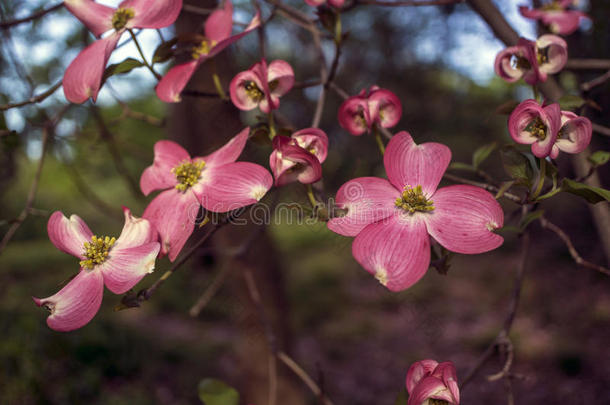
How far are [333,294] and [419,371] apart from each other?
2949mm

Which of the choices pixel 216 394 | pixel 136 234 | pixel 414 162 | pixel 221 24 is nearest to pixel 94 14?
pixel 221 24

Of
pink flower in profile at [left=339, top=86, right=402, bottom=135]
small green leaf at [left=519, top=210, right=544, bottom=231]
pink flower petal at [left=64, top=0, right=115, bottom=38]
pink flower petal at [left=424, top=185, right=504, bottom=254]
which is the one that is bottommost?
small green leaf at [left=519, top=210, right=544, bottom=231]

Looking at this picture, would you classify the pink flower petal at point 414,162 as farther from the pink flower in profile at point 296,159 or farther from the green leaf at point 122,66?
the green leaf at point 122,66

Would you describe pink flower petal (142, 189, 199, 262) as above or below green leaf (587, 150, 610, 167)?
above

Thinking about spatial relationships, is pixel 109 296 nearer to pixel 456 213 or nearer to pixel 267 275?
A: pixel 267 275

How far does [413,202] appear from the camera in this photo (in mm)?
317

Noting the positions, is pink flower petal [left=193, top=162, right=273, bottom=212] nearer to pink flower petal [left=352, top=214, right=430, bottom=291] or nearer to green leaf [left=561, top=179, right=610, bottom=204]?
pink flower petal [left=352, top=214, right=430, bottom=291]

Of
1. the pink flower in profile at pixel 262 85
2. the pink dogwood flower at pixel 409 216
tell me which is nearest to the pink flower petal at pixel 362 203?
the pink dogwood flower at pixel 409 216

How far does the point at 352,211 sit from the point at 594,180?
345mm

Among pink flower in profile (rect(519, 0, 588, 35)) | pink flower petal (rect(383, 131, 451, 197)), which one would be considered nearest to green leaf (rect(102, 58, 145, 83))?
pink flower petal (rect(383, 131, 451, 197))

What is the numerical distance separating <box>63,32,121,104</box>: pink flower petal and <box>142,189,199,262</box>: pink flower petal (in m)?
0.10

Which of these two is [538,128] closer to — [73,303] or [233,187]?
[233,187]

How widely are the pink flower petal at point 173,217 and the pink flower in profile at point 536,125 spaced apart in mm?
251

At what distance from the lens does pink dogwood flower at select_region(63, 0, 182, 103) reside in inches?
13.9
